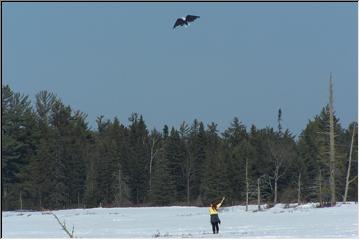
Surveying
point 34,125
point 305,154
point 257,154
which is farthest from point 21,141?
point 305,154

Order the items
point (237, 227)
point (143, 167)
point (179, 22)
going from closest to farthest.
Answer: point (179, 22)
point (237, 227)
point (143, 167)

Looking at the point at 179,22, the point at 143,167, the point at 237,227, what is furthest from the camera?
the point at 143,167

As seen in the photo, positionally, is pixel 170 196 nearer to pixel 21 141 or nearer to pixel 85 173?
pixel 85 173

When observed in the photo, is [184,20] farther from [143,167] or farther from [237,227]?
[143,167]

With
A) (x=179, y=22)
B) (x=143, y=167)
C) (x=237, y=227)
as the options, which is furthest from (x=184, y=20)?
(x=143, y=167)

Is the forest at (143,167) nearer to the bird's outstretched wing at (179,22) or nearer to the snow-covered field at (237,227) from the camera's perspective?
the snow-covered field at (237,227)

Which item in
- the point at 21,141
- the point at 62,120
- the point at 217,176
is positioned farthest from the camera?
the point at 62,120

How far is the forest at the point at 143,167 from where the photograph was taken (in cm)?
6919

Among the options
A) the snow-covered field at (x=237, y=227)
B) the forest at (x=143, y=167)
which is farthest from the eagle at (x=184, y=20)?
the forest at (x=143, y=167)

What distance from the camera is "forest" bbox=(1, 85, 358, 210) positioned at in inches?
2724

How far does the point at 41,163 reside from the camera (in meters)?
71.8

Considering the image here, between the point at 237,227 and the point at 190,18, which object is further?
the point at 237,227

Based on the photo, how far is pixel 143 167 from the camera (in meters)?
76.5

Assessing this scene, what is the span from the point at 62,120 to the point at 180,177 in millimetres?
14041
